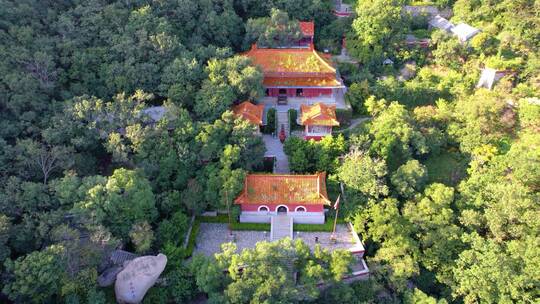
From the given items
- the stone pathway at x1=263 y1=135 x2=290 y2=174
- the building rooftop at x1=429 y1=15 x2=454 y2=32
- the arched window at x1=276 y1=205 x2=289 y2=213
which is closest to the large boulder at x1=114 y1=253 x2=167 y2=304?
the arched window at x1=276 y1=205 x2=289 y2=213

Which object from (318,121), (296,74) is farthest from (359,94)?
(318,121)

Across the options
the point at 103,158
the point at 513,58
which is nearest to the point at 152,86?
the point at 103,158

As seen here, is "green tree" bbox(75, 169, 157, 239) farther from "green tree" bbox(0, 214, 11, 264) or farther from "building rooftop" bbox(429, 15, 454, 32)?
"building rooftop" bbox(429, 15, 454, 32)

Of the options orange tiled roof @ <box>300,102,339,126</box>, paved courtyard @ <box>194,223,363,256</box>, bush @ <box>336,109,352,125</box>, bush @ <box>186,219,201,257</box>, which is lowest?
paved courtyard @ <box>194,223,363,256</box>

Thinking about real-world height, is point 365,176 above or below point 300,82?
below

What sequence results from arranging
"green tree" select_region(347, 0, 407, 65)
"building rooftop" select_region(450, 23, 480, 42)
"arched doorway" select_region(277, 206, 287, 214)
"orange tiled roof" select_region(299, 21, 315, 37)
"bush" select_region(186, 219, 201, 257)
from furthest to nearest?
"orange tiled roof" select_region(299, 21, 315, 37) < "building rooftop" select_region(450, 23, 480, 42) < "green tree" select_region(347, 0, 407, 65) < "arched doorway" select_region(277, 206, 287, 214) < "bush" select_region(186, 219, 201, 257)

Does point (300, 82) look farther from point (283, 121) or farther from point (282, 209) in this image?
point (282, 209)

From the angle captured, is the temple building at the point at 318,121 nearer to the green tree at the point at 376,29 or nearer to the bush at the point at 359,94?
the bush at the point at 359,94
